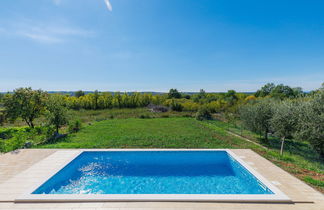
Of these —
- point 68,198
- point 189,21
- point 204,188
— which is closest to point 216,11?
point 189,21

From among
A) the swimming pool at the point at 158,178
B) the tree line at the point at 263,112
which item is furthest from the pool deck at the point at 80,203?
Answer: the tree line at the point at 263,112

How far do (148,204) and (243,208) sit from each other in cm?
210

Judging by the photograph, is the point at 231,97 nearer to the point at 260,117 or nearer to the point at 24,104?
the point at 260,117

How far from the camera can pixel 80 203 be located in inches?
123

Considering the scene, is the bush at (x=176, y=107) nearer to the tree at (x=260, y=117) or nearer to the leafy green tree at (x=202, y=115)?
the leafy green tree at (x=202, y=115)

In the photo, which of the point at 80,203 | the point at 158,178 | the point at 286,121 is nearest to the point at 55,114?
the point at 80,203

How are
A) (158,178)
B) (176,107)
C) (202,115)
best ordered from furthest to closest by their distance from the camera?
(176,107) → (202,115) → (158,178)

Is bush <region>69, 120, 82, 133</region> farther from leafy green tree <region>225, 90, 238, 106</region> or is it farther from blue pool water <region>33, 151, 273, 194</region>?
leafy green tree <region>225, 90, 238, 106</region>

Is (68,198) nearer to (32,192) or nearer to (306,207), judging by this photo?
(32,192)

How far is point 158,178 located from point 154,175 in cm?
25

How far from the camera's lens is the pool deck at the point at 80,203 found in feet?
9.95

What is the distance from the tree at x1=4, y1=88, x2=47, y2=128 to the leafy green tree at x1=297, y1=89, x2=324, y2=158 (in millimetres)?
16250

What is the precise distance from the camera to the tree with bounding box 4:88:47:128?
975 cm

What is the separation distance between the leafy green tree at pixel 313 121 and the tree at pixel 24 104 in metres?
16.2
